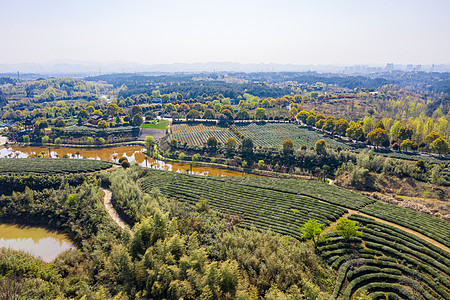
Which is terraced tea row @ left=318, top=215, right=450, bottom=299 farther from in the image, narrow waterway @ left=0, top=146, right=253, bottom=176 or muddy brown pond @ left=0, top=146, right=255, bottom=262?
narrow waterway @ left=0, top=146, right=253, bottom=176

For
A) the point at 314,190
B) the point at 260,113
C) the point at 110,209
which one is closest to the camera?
the point at 110,209

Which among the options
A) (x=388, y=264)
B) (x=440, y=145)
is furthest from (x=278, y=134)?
(x=388, y=264)

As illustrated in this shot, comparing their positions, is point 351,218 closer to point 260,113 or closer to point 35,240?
point 35,240

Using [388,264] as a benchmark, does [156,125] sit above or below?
above

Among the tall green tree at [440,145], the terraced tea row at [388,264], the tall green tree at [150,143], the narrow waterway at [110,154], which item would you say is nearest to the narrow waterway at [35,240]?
the narrow waterway at [110,154]

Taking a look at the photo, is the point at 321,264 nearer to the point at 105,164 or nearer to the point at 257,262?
the point at 257,262

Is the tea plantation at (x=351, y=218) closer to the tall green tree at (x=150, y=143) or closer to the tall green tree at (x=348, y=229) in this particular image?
the tall green tree at (x=348, y=229)
